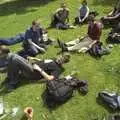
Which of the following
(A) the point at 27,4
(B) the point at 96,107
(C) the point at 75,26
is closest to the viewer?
(B) the point at 96,107

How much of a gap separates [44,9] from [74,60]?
34.7ft

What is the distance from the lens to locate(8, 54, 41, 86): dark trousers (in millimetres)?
15156

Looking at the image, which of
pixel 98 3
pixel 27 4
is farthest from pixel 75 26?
pixel 27 4

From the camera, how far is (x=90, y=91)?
14.6 metres

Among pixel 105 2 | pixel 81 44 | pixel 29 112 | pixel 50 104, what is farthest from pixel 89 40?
pixel 105 2

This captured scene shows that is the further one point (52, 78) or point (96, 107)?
point (52, 78)

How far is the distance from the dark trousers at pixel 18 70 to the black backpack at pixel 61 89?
4.31ft

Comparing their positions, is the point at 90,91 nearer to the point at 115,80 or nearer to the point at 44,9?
the point at 115,80

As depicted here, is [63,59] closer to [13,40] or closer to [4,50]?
[4,50]

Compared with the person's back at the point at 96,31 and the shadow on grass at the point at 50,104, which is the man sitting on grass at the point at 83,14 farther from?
the shadow on grass at the point at 50,104

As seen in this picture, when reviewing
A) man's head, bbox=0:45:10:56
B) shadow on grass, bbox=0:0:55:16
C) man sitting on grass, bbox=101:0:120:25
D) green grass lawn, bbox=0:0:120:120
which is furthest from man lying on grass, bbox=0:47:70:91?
shadow on grass, bbox=0:0:55:16

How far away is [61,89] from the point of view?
1391 cm

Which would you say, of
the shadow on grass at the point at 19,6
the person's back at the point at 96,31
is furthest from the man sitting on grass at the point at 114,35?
the shadow on grass at the point at 19,6

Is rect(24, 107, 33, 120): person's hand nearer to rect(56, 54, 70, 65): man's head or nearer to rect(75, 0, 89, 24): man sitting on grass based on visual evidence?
rect(56, 54, 70, 65): man's head
